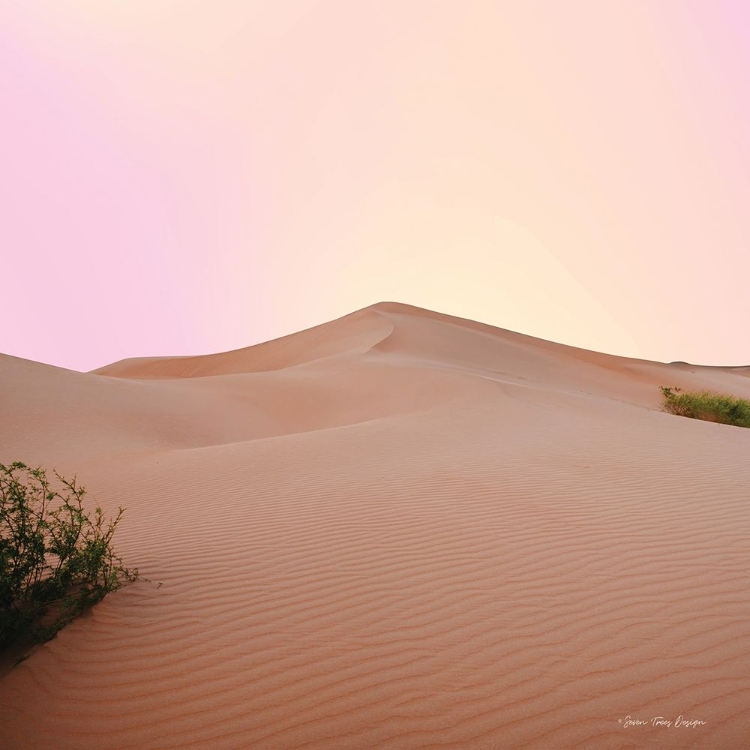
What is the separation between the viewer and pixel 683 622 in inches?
142

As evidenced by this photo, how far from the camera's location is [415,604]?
3.97 m

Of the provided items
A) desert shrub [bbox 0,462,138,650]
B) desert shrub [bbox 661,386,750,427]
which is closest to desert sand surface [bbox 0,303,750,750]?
desert shrub [bbox 0,462,138,650]

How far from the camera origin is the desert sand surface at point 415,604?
115 inches

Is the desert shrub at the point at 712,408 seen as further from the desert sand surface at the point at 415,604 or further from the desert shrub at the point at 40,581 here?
the desert shrub at the point at 40,581

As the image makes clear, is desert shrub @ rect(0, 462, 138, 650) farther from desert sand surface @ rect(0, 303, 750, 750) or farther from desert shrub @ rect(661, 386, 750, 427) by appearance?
desert shrub @ rect(661, 386, 750, 427)

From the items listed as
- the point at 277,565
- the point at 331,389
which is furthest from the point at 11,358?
the point at 277,565

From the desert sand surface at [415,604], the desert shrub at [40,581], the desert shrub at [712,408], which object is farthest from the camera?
the desert shrub at [712,408]

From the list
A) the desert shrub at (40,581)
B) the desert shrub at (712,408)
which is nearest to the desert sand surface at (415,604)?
the desert shrub at (40,581)

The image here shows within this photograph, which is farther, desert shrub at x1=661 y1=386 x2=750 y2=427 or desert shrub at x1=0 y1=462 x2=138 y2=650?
desert shrub at x1=661 y1=386 x2=750 y2=427

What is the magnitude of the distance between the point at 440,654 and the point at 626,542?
2.39m

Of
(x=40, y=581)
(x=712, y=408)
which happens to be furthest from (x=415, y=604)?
(x=712, y=408)

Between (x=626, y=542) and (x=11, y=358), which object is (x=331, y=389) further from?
(x=626, y=542)

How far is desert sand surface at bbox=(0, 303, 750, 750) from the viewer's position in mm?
2924

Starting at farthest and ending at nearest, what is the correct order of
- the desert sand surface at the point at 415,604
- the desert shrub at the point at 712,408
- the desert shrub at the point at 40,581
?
the desert shrub at the point at 712,408 → the desert shrub at the point at 40,581 → the desert sand surface at the point at 415,604
